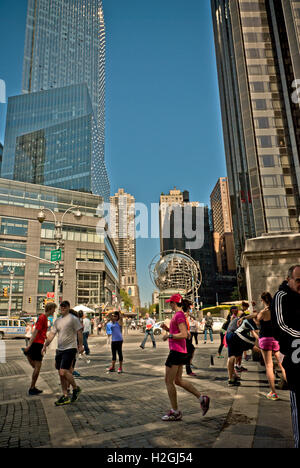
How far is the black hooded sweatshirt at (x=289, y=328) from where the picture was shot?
2.71 metres

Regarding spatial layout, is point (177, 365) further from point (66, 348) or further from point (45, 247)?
point (45, 247)

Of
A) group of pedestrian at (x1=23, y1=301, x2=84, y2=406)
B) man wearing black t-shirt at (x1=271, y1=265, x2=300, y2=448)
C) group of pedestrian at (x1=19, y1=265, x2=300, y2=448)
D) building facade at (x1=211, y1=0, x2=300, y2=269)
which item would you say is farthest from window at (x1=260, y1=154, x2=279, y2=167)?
man wearing black t-shirt at (x1=271, y1=265, x2=300, y2=448)

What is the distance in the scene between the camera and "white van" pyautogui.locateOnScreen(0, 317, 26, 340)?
96.8 ft

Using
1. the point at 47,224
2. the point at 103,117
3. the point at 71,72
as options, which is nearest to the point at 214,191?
the point at 103,117

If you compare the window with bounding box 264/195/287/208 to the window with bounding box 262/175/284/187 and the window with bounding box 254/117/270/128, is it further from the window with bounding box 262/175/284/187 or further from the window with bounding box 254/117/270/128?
the window with bounding box 254/117/270/128

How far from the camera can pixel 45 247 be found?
2438 inches

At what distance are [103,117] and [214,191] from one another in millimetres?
80520

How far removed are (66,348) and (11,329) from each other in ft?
90.5

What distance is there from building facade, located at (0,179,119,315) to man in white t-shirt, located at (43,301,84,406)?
51.2 metres

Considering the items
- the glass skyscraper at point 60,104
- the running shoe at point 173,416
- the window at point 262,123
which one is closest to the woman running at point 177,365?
the running shoe at point 173,416

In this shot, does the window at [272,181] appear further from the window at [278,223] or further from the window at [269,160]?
the window at [278,223]

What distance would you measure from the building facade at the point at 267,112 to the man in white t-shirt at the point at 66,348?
1824 inches

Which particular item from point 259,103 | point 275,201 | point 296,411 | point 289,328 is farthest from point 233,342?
point 259,103
